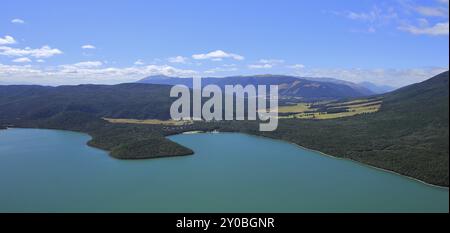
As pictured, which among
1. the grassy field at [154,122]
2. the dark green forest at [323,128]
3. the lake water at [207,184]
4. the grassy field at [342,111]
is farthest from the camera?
the grassy field at [154,122]

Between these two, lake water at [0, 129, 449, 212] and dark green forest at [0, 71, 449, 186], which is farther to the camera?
dark green forest at [0, 71, 449, 186]

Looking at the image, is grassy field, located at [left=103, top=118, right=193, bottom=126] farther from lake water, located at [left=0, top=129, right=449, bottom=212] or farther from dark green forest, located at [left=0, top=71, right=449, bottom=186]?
lake water, located at [left=0, top=129, right=449, bottom=212]

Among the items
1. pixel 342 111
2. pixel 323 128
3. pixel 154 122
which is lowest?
pixel 154 122

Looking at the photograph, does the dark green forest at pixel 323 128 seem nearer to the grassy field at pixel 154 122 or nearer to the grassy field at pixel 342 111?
the grassy field at pixel 154 122

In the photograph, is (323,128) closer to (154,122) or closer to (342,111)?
(342,111)

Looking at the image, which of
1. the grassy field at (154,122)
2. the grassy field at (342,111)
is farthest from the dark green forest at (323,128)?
the grassy field at (342,111)

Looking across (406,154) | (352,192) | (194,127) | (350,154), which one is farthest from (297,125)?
(352,192)

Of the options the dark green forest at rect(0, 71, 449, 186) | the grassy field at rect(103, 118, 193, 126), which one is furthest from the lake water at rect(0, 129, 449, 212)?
the grassy field at rect(103, 118, 193, 126)

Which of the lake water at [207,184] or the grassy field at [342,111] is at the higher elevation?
the grassy field at [342,111]

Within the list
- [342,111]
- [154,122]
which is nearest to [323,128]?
[342,111]
